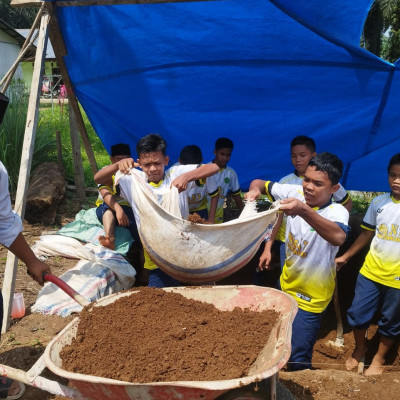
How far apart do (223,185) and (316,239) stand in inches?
77.8

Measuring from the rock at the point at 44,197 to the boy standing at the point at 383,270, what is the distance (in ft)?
11.0

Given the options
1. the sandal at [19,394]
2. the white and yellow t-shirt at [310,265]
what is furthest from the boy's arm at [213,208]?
the sandal at [19,394]

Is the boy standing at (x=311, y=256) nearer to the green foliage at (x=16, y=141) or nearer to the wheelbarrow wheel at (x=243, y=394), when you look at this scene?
the wheelbarrow wheel at (x=243, y=394)

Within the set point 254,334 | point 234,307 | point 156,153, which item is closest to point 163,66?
point 156,153

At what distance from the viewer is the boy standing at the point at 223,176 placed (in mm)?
4453

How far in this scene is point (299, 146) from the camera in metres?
3.74

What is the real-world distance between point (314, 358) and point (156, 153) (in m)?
2.47

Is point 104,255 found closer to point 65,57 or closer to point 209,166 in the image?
point 209,166

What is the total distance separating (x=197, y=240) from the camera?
2.34m

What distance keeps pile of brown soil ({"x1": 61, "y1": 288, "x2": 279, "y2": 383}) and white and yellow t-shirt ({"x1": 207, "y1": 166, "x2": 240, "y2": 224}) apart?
222cm

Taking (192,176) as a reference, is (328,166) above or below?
above

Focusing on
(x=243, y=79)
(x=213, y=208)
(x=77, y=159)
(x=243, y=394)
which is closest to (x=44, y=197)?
(x=77, y=159)

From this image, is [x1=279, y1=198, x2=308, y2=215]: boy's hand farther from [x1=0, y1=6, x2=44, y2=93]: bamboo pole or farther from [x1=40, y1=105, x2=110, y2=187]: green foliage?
[x1=40, y1=105, x2=110, y2=187]: green foliage

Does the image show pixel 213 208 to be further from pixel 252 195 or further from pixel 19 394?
pixel 19 394
